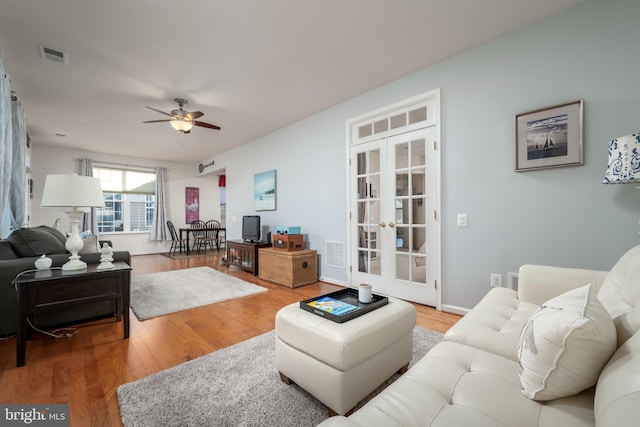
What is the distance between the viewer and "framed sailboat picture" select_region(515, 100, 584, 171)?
6.64ft

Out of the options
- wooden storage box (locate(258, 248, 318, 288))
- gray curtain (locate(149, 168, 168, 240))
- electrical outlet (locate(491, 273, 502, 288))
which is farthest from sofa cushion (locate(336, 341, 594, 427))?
gray curtain (locate(149, 168, 168, 240))

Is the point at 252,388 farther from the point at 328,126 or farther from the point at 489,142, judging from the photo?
the point at 328,126

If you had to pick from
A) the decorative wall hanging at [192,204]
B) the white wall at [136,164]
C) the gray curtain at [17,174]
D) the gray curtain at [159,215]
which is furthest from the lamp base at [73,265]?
the decorative wall hanging at [192,204]

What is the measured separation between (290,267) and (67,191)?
2449 millimetres

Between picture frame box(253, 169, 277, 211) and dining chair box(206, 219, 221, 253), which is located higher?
picture frame box(253, 169, 277, 211)

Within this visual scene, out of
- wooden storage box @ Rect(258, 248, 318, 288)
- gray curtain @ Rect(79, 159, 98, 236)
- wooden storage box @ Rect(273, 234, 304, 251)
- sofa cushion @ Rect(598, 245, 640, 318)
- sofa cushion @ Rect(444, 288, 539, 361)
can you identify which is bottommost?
wooden storage box @ Rect(258, 248, 318, 288)

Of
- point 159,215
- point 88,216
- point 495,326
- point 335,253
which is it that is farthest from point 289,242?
point 88,216

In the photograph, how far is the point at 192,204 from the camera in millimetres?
8055

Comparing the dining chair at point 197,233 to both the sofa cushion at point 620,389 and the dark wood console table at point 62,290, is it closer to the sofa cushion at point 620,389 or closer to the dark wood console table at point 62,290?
the dark wood console table at point 62,290

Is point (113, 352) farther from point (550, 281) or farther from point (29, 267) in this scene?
point (550, 281)

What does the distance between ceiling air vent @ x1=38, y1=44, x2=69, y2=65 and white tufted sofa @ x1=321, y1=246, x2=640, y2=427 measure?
3.76m

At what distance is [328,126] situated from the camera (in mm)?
3930

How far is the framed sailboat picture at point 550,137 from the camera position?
2.03 m

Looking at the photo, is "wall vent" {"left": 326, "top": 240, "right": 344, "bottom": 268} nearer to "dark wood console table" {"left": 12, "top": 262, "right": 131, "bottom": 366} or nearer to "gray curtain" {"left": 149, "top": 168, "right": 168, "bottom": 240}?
"dark wood console table" {"left": 12, "top": 262, "right": 131, "bottom": 366}
